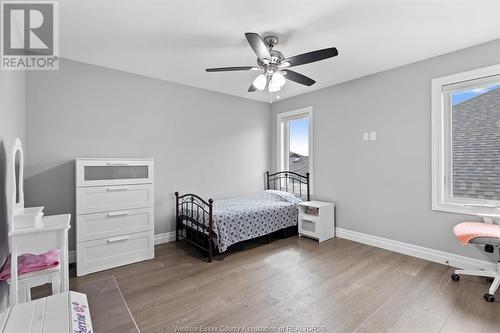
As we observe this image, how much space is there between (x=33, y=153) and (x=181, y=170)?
1704 mm

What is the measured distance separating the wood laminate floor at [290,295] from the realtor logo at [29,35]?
2.12m

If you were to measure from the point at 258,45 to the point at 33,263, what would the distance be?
7.41 feet

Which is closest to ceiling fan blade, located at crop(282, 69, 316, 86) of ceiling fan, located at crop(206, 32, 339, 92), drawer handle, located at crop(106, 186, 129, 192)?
ceiling fan, located at crop(206, 32, 339, 92)

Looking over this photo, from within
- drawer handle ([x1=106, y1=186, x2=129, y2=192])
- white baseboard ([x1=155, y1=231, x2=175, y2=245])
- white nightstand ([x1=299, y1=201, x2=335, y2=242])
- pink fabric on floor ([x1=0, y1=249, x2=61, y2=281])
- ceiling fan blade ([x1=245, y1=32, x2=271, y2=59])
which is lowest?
white baseboard ([x1=155, y1=231, x2=175, y2=245])

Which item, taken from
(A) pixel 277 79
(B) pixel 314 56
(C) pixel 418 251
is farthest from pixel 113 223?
(C) pixel 418 251

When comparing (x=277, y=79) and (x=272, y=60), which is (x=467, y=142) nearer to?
(x=277, y=79)

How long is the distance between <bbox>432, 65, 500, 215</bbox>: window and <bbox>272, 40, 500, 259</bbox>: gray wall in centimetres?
9

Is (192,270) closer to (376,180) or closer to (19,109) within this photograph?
(19,109)

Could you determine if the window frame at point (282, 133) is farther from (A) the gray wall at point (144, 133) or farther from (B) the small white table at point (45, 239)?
(B) the small white table at point (45, 239)

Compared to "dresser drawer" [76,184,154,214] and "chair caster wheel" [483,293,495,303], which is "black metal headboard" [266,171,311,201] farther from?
"dresser drawer" [76,184,154,214]

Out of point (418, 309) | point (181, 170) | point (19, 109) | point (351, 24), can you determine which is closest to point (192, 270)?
point (181, 170)

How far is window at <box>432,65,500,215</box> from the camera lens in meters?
2.45

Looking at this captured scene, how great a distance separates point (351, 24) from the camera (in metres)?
2.12

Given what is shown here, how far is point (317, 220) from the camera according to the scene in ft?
11.4
